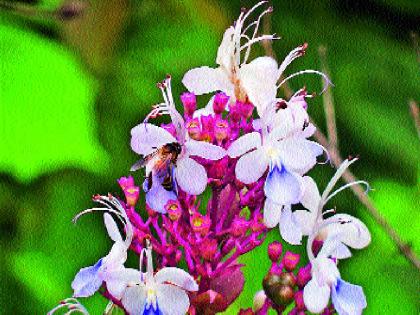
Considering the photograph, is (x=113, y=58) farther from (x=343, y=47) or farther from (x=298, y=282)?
(x=298, y=282)

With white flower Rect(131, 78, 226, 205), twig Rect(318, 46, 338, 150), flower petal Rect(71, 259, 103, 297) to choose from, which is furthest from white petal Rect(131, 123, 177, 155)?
twig Rect(318, 46, 338, 150)

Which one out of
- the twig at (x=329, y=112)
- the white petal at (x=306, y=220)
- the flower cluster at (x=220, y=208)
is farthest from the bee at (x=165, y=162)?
the twig at (x=329, y=112)

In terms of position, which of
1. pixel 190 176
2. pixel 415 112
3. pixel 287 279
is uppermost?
pixel 190 176

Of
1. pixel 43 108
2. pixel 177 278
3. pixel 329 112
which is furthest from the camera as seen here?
pixel 43 108

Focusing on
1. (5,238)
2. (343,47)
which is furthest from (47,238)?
(343,47)

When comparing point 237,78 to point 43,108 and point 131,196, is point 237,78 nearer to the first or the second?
point 131,196

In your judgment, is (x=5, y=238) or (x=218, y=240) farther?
(x=5, y=238)

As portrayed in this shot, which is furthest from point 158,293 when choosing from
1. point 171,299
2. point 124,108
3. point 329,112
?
point 124,108
